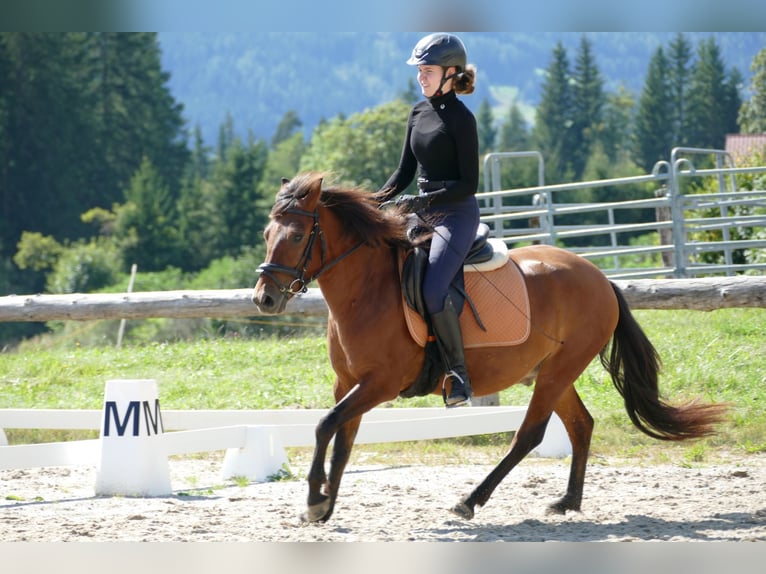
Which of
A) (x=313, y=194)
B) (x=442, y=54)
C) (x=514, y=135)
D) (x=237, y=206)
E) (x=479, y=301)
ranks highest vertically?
(x=514, y=135)

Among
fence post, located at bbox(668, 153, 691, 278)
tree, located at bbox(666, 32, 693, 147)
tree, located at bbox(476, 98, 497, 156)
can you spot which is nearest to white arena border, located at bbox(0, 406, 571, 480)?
fence post, located at bbox(668, 153, 691, 278)

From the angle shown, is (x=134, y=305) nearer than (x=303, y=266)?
No

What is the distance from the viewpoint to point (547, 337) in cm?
602

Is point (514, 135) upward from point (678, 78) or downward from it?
downward

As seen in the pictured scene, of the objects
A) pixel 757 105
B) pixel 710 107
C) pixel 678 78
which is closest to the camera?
pixel 757 105

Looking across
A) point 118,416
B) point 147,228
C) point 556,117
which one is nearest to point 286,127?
point 556,117

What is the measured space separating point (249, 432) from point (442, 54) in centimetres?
290

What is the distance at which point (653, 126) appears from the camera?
94.0m

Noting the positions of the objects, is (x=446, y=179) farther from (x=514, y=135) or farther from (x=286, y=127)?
(x=286, y=127)

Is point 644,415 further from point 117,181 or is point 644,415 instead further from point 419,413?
point 117,181

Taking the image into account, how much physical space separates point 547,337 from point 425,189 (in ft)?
3.55

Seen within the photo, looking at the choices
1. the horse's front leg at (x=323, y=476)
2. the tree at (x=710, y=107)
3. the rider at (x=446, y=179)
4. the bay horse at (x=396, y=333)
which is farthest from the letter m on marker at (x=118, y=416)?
the tree at (x=710, y=107)

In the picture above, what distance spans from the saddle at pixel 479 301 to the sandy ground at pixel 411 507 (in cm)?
82

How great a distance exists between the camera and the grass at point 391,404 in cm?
838
